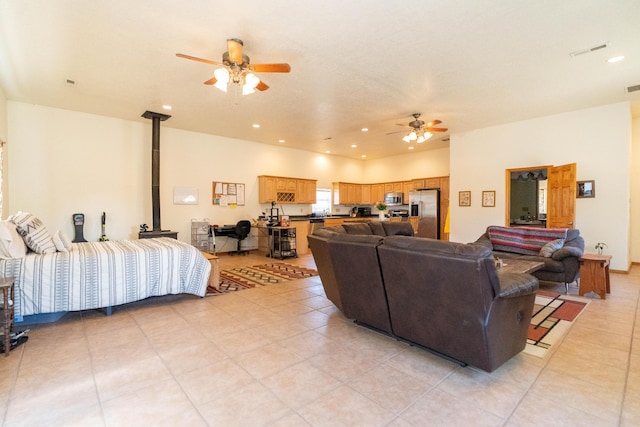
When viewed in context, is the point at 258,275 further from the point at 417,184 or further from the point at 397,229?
the point at 417,184

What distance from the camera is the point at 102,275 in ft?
10.8

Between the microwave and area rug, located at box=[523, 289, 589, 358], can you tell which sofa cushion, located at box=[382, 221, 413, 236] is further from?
the microwave

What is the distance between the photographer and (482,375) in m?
2.15

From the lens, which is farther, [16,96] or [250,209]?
[250,209]

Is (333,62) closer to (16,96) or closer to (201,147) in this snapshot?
(201,147)

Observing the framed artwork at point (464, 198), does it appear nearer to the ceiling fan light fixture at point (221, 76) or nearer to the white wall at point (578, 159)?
the white wall at point (578, 159)

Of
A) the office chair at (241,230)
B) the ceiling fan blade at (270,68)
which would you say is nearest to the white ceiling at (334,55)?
the ceiling fan blade at (270,68)

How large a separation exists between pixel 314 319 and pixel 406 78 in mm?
3431

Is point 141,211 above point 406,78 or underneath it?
underneath

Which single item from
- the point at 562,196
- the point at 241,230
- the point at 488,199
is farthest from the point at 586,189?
the point at 241,230

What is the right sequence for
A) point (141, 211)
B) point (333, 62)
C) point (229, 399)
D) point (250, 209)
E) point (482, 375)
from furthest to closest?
1. point (250, 209)
2. point (141, 211)
3. point (333, 62)
4. point (482, 375)
5. point (229, 399)

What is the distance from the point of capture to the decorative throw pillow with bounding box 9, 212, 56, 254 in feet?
10.5

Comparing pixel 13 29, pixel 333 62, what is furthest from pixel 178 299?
pixel 333 62

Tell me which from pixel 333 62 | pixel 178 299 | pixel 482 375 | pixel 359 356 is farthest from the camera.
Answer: pixel 178 299
